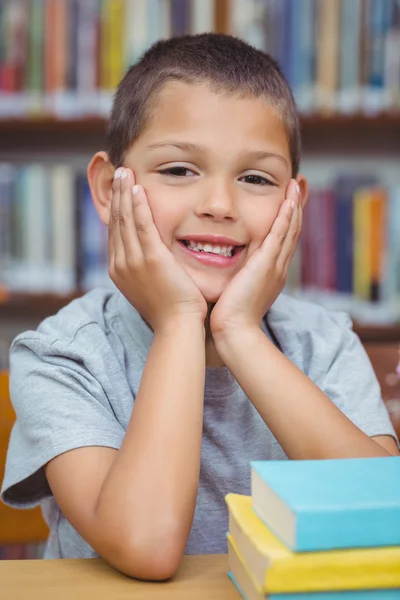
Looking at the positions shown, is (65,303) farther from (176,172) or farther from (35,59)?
(176,172)

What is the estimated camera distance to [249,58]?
3.49 ft

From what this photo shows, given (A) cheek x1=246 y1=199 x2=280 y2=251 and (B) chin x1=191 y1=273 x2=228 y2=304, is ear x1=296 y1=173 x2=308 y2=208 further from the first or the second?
(B) chin x1=191 y1=273 x2=228 y2=304

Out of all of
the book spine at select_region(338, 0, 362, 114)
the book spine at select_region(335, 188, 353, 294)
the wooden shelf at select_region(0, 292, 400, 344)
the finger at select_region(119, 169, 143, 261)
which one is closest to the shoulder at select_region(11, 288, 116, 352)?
the finger at select_region(119, 169, 143, 261)

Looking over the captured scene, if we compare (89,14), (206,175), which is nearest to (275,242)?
(206,175)

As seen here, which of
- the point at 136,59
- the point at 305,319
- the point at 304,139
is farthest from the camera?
the point at 304,139

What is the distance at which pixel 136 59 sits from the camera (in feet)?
6.01

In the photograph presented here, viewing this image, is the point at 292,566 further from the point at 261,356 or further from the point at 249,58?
the point at 249,58

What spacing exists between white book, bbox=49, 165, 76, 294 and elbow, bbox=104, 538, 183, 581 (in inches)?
52.8

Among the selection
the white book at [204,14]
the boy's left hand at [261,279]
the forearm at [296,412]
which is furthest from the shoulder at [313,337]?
the white book at [204,14]

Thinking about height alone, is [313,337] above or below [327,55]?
below

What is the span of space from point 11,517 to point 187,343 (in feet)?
1.63

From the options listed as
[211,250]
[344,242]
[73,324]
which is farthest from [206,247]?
[344,242]

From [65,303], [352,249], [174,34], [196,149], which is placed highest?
[174,34]

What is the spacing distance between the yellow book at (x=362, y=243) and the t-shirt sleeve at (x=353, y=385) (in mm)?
818
